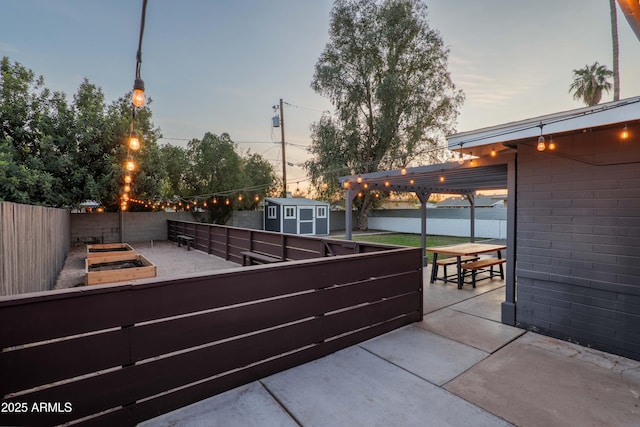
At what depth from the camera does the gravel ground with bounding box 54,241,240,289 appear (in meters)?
6.77

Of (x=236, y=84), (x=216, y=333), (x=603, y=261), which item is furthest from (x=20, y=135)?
(x=603, y=261)

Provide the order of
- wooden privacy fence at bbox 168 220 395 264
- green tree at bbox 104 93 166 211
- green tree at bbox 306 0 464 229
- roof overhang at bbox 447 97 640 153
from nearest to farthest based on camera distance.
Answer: roof overhang at bbox 447 97 640 153 < wooden privacy fence at bbox 168 220 395 264 < green tree at bbox 104 93 166 211 < green tree at bbox 306 0 464 229

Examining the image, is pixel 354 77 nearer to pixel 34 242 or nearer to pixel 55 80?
pixel 55 80

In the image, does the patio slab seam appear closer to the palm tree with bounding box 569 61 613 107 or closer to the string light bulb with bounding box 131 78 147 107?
the string light bulb with bounding box 131 78 147 107

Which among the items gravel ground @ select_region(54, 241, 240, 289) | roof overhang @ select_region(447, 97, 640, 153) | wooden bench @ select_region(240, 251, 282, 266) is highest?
roof overhang @ select_region(447, 97, 640, 153)

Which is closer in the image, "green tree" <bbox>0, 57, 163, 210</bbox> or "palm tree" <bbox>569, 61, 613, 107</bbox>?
"green tree" <bbox>0, 57, 163, 210</bbox>

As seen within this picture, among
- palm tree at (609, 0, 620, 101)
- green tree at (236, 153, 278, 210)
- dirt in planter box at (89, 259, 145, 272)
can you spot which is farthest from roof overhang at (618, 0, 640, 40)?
green tree at (236, 153, 278, 210)

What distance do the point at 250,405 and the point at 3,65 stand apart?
12.3m

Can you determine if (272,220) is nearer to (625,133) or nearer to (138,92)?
(138,92)

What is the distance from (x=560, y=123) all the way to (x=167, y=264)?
9070 millimetres

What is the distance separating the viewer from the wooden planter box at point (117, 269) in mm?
5477

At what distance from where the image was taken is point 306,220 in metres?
18.2

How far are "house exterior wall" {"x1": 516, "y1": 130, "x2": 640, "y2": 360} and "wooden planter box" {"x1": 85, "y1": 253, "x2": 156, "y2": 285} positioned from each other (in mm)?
6427

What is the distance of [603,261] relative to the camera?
10.3 feet
